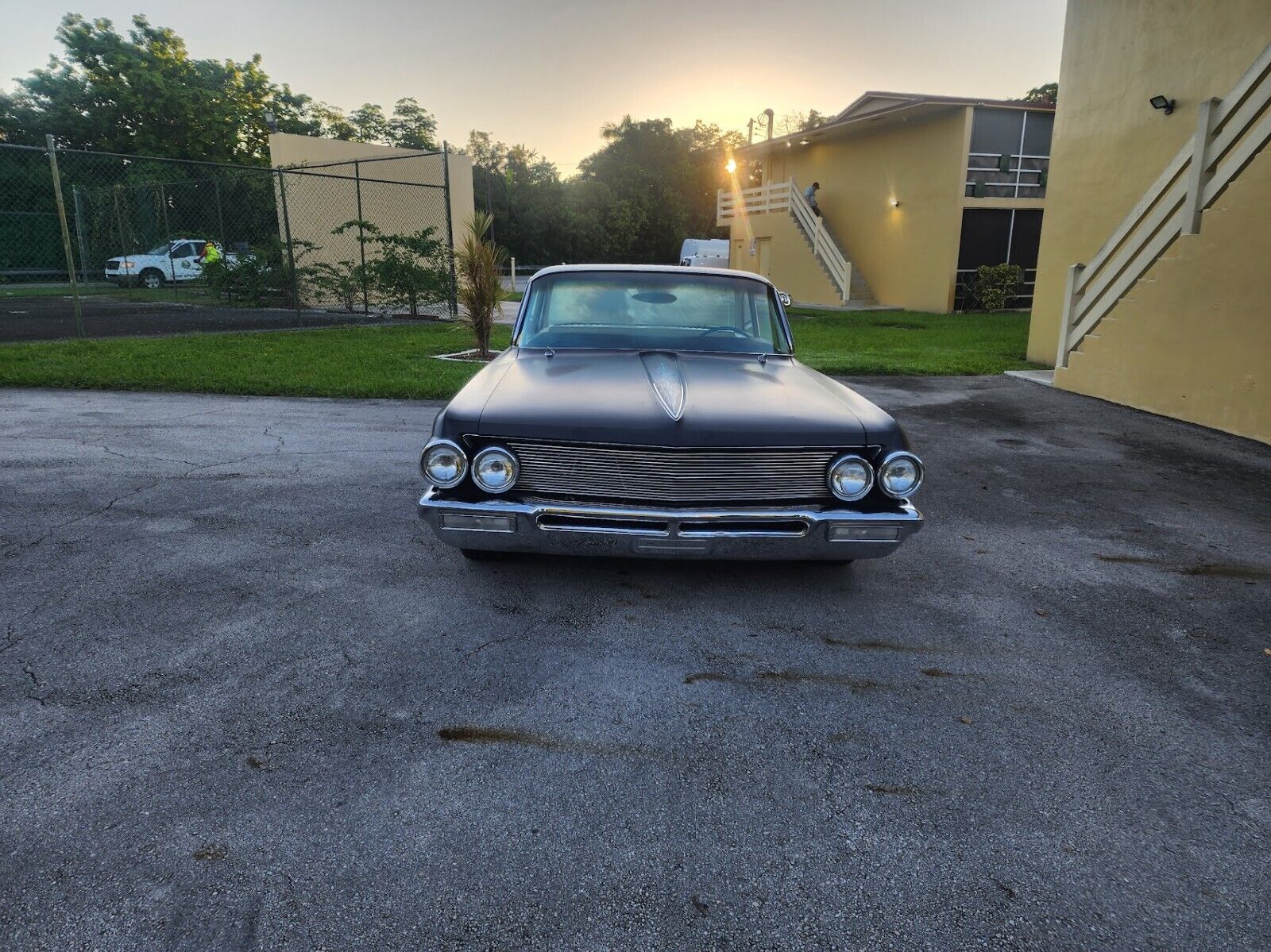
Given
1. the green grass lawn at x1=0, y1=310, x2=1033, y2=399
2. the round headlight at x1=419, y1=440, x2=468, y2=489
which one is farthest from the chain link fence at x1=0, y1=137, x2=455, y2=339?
the round headlight at x1=419, y1=440, x2=468, y2=489

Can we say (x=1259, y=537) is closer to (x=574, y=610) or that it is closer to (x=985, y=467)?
(x=985, y=467)

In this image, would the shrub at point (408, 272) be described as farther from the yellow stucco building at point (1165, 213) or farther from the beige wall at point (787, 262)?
the beige wall at point (787, 262)

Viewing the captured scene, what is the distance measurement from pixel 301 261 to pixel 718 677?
56.5 feet

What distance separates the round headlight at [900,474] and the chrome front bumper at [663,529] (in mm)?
100

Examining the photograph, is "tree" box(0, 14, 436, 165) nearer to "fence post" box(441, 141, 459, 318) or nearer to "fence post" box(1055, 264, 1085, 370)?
"fence post" box(441, 141, 459, 318)

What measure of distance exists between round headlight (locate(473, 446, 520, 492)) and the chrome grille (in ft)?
0.16

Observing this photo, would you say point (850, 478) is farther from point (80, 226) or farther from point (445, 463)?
point (80, 226)

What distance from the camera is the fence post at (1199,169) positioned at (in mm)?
7062

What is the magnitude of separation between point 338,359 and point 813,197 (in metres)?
18.9

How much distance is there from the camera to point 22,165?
26.6 meters

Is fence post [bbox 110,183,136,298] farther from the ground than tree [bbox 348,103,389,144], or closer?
closer

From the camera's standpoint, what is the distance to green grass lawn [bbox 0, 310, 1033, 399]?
26.9ft

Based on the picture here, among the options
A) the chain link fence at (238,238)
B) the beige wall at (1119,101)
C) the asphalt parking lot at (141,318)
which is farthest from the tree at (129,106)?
the beige wall at (1119,101)

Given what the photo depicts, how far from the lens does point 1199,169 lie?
722cm
